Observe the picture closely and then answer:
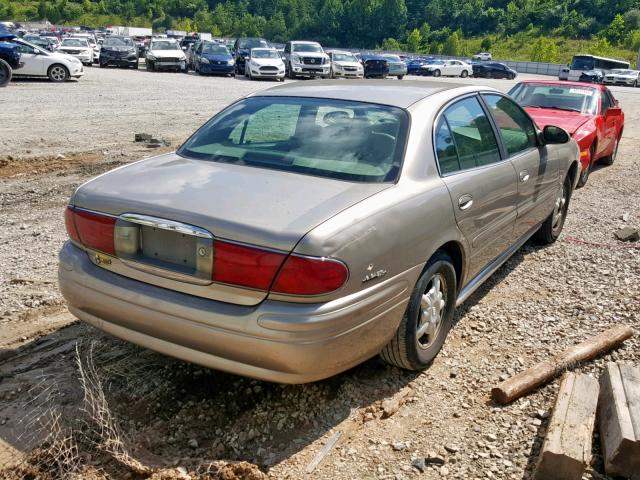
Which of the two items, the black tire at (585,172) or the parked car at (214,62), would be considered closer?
the black tire at (585,172)

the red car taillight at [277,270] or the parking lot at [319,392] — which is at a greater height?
the red car taillight at [277,270]

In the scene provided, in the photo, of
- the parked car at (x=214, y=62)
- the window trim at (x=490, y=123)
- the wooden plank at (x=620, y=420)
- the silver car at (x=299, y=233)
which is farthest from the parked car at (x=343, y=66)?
the wooden plank at (x=620, y=420)

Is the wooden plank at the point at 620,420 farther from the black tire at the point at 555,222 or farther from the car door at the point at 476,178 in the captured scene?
the black tire at the point at 555,222

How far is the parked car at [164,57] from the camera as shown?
31266mm

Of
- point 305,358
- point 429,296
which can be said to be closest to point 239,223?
point 305,358

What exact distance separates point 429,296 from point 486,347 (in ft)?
2.60

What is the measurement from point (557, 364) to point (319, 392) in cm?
141

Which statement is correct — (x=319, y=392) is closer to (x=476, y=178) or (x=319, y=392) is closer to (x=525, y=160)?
(x=476, y=178)

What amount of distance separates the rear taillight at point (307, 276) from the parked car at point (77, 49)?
110 ft

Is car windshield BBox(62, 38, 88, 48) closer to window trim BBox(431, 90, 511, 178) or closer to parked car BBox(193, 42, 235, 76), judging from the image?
parked car BBox(193, 42, 235, 76)

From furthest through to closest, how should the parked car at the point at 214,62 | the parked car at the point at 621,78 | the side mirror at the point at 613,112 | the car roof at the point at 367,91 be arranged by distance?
the parked car at the point at 621,78 → the parked car at the point at 214,62 → the side mirror at the point at 613,112 → the car roof at the point at 367,91

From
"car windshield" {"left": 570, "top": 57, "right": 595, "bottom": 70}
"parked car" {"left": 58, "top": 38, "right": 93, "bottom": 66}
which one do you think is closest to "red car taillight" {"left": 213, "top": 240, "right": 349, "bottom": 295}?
"parked car" {"left": 58, "top": 38, "right": 93, "bottom": 66}

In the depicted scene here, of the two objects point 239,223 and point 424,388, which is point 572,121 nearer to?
point 424,388

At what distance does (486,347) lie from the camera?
3996 millimetres
